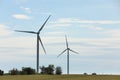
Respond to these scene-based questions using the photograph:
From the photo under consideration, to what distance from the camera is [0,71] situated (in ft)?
585

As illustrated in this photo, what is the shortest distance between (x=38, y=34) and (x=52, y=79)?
67.9 feet

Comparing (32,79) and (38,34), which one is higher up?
(38,34)

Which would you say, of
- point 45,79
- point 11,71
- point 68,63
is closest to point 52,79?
point 45,79

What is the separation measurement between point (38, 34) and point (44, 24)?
3084mm

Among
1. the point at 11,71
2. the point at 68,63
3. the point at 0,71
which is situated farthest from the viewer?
the point at 11,71

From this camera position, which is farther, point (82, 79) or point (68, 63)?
point (68, 63)

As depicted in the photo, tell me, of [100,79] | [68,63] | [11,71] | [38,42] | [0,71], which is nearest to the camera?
[100,79]

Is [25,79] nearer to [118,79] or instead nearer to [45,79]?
[45,79]

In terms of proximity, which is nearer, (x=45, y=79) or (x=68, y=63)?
(x=45, y=79)

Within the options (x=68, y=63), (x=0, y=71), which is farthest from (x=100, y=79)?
(x=0, y=71)

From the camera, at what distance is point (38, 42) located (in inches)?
4712

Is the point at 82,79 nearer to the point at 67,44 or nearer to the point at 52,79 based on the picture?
the point at 52,79

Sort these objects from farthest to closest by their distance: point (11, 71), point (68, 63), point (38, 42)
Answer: point (11, 71), point (68, 63), point (38, 42)

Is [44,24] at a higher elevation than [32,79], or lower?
higher
